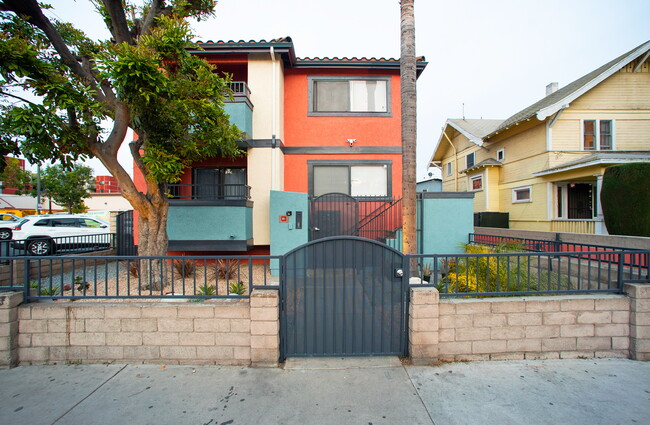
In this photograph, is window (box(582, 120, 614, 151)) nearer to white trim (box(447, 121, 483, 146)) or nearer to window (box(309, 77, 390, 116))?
white trim (box(447, 121, 483, 146))

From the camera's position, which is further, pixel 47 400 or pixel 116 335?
pixel 116 335

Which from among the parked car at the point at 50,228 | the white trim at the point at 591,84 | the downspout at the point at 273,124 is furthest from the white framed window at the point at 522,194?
the parked car at the point at 50,228

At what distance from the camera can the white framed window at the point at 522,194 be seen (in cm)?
1385

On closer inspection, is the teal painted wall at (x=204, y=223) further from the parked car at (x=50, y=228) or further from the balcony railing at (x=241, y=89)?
the parked car at (x=50, y=228)

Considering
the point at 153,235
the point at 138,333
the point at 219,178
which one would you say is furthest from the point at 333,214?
the point at 138,333

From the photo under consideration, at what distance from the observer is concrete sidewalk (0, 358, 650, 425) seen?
266 cm

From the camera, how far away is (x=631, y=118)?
1233 centimetres

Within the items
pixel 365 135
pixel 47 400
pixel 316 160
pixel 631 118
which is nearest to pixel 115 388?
pixel 47 400

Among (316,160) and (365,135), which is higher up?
(365,135)

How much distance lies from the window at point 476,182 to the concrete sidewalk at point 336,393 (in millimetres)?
14977

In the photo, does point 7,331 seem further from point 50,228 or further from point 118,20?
point 50,228

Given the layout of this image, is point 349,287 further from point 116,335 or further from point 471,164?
point 471,164

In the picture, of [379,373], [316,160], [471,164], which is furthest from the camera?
[471,164]

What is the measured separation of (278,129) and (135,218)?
17.8 ft
